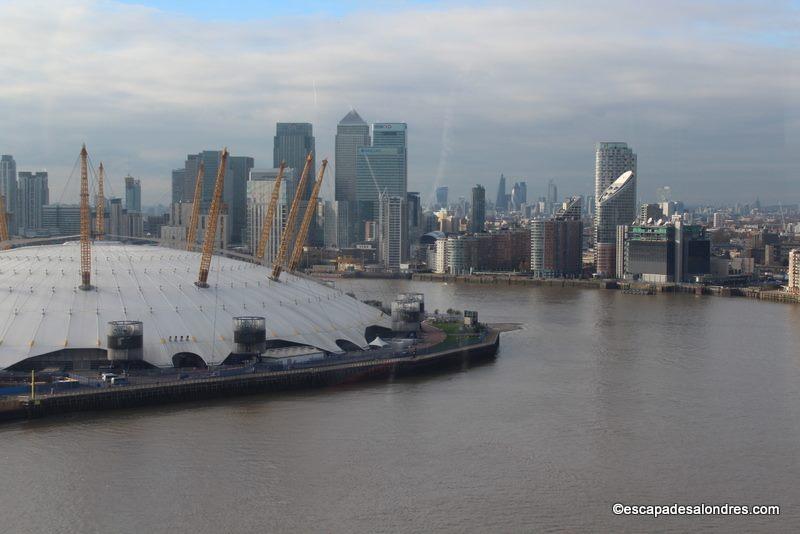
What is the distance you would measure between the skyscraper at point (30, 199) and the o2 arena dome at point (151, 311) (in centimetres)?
4994

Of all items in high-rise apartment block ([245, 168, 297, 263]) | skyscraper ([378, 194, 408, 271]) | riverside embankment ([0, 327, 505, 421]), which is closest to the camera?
riverside embankment ([0, 327, 505, 421])

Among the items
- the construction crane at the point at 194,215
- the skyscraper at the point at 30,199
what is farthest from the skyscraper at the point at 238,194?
the construction crane at the point at 194,215

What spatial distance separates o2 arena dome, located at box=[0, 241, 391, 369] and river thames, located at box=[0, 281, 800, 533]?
4.46 feet

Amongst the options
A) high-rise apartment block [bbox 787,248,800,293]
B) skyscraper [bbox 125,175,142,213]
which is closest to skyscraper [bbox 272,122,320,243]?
skyscraper [bbox 125,175,142,213]

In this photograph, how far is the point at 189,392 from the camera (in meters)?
14.0

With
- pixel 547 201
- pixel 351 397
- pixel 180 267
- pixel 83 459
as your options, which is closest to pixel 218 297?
pixel 180 267

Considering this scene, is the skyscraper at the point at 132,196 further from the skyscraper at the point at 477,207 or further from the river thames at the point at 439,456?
the river thames at the point at 439,456

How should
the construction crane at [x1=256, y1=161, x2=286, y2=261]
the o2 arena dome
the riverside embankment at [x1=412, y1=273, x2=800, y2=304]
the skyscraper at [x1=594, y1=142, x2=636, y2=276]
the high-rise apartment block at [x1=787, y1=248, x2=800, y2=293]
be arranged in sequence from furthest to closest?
1. the skyscraper at [x1=594, y1=142, x2=636, y2=276]
2. the riverside embankment at [x1=412, y1=273, x2=800, y2=304]
3. the high-rise apartment block at [x1=787, y1=248, x2=800, y2=293]
4. the construction crane at [x1=256, y1=161, x2=286, y2=261]
5. the o2 arena dome

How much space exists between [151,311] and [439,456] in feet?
20.2

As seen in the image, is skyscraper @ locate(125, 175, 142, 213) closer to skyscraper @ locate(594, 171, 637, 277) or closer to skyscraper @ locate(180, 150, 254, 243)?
skyscraper @ locate(180, 150, 254, 243)

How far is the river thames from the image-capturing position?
30.3ft

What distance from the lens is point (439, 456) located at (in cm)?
1116

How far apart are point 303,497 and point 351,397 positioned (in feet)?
16.0

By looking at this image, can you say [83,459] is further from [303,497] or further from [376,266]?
[376,266]
